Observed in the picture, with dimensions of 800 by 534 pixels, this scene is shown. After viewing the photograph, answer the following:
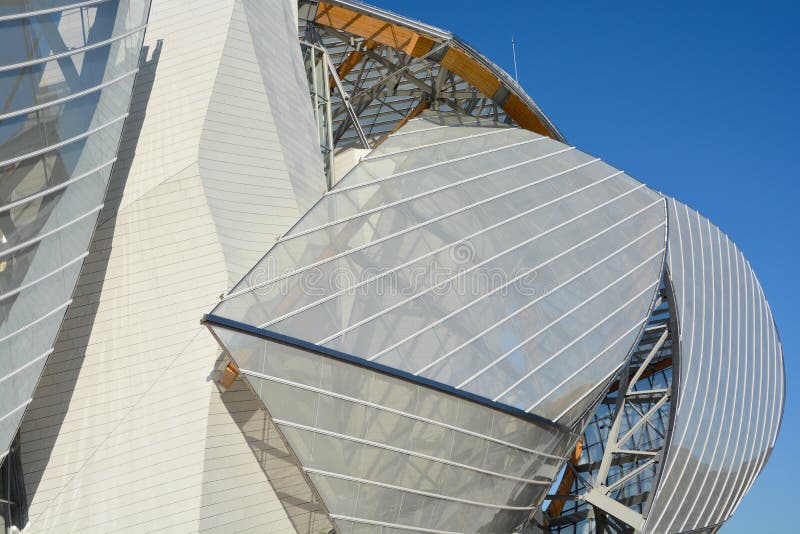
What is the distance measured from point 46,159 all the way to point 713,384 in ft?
72.3

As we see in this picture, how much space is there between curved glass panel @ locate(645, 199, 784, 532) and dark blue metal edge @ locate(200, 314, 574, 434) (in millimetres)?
8504

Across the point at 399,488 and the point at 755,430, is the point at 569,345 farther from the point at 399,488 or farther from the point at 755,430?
the point at 755,430

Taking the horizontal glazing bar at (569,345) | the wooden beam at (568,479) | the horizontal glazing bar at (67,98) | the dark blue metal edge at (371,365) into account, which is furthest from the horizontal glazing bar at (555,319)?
the wooden beam at (568,479)

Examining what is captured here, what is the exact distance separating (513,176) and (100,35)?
37.6 feet

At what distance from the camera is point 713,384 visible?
28047 mm

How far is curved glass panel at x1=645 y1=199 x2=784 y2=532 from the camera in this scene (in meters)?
26.3

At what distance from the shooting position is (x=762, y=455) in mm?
34375

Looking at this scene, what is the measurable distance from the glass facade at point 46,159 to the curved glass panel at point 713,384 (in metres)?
17.6

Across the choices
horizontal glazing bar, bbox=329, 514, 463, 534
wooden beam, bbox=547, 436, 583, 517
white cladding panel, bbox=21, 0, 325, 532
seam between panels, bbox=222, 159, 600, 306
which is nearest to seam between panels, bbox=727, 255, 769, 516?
wooden beam, bbox=547, 436, 583, 517

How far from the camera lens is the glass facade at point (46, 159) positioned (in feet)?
47.3

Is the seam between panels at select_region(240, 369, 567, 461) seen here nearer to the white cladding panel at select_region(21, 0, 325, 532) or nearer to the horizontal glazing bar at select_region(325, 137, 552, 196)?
the white cladding panel at select_region(21, 0, 325, 532)

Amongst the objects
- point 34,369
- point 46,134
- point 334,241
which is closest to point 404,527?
point 334,241

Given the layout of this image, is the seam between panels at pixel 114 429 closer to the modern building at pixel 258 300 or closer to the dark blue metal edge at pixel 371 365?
the modern building at pixel 258 300

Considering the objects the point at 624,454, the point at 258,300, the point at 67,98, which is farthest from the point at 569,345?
the point at 624,454
